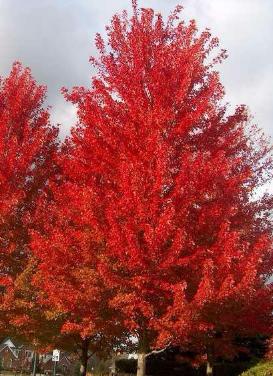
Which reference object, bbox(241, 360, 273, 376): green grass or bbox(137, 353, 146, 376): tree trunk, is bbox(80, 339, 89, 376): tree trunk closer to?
bbox(137, 353, 146, 376): tree trunk

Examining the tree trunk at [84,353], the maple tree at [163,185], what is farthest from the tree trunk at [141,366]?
the tree trunk at [84,353]

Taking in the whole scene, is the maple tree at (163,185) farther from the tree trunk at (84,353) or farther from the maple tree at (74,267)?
the tree trunk at (84,353)

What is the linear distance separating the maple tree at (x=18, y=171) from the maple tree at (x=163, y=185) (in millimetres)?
1945

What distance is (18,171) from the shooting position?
50.1 ft

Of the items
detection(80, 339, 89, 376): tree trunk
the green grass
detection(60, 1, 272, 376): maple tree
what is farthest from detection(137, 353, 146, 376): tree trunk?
detection(80, 339, 89, 376): tree trunk

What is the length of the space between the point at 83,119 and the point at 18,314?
20.2 feet

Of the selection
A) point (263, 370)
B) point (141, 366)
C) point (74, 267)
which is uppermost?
point (74, 267)

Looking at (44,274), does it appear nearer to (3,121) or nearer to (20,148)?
(20,148)

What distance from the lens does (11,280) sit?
1489cm

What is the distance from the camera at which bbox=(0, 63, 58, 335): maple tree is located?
1497 centimetres

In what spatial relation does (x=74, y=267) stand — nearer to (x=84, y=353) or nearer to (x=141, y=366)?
(x=141, y=366)

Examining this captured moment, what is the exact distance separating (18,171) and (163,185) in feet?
17.1

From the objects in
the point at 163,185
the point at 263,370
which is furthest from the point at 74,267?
the point at 263,370

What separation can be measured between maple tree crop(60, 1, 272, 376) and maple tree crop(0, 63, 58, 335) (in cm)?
194
